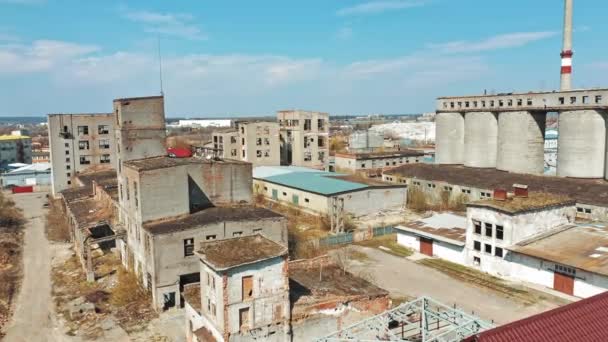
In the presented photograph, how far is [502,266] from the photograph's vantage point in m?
31.8

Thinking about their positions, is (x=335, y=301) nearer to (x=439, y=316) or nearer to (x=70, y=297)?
(x=439, y=316)

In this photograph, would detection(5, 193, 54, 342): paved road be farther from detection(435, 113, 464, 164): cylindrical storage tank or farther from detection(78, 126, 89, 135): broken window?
detection(435, 113, 464, 164): cylindrical storage tank

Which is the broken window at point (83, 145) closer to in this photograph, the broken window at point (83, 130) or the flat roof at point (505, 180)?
the broken window at point (83, 130)

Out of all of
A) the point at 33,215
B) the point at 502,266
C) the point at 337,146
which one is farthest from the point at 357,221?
the point at 337,146

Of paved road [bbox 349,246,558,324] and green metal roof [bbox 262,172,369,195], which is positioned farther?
green metal roof [bbox 262,172,369,195]

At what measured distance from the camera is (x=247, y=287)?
19.8 meters

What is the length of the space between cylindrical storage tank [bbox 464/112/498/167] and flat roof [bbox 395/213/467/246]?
75.0ft

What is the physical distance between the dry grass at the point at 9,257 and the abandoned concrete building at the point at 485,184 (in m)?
40.6

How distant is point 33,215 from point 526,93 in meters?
59.0

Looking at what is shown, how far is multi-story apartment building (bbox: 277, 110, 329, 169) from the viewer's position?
74.2 metres

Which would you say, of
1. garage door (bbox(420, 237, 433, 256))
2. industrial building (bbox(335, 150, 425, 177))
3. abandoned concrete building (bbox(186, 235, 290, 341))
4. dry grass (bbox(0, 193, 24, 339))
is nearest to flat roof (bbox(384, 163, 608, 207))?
industrial building (bbox(335, 150, 425, 177))

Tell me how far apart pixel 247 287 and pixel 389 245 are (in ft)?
72.6

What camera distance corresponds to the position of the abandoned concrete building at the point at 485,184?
42.1m

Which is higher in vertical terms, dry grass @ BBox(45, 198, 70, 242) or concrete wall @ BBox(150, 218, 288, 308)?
concrete wall @ BBox(150, 218, 288, 308)
